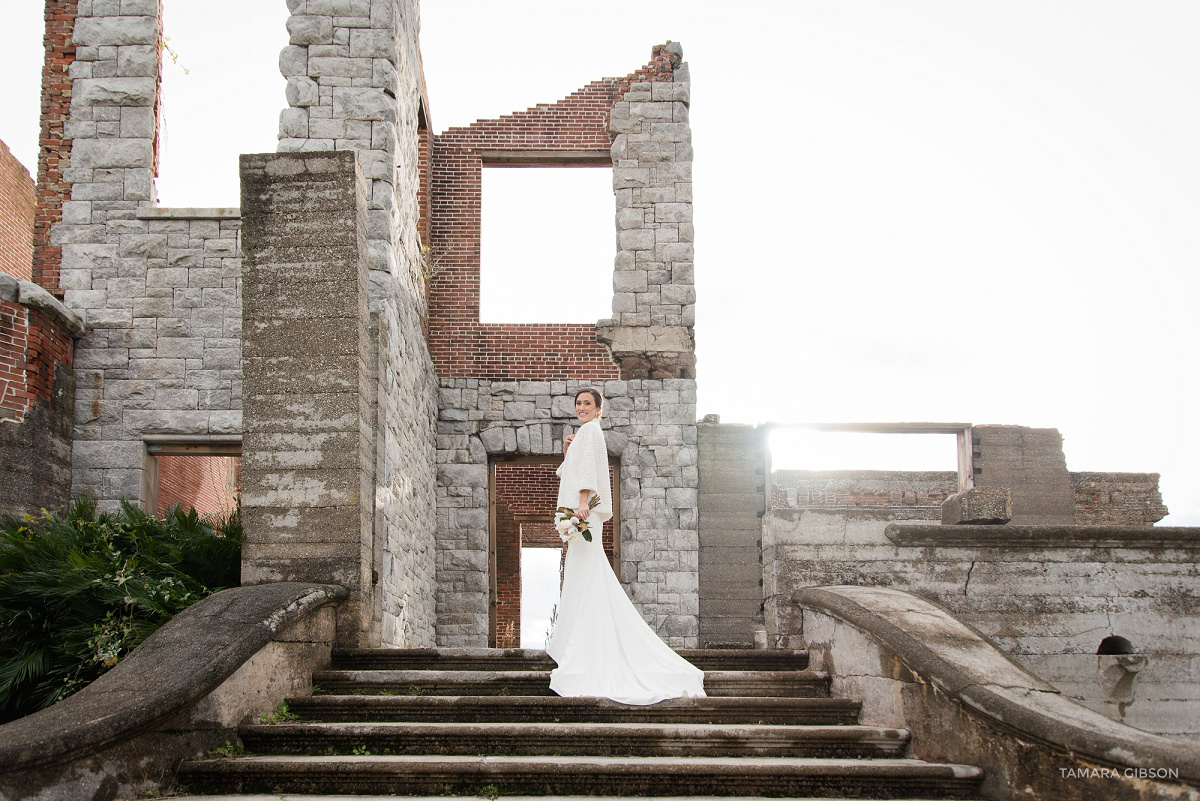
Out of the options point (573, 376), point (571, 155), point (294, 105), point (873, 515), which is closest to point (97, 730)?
point (873, 515)

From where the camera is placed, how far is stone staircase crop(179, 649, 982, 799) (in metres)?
4.67

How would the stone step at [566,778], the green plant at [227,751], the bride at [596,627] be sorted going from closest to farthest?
the stone step at [566,778]
the green plant at [227,751]
the bride at [596,627]

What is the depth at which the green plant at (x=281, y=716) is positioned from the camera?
5.35 metres

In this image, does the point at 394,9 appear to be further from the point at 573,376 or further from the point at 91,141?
the point at 573,376

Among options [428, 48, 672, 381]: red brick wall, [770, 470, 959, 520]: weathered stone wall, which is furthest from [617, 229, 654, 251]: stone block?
[770, 470, 959, 520]: weathered stone wall

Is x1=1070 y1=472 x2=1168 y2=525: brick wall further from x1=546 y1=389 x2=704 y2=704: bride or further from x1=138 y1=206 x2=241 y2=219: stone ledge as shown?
x1=138 y1=206 x2=241 y2=219: stone ledge

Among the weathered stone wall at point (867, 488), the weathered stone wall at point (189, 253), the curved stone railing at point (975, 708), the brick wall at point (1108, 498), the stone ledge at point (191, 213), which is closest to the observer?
the curved stone railing at point (975, 708)

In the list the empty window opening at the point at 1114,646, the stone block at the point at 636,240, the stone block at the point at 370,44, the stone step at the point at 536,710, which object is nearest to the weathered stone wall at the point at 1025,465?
the stone block at the point at 636,240

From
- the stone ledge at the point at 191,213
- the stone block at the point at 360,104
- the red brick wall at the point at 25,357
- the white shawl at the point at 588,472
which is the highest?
the stone block at the point at 360,104

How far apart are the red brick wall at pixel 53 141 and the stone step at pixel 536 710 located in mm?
7372

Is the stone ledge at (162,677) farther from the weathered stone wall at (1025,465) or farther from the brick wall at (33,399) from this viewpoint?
the weathered stone wall at (1025,465)

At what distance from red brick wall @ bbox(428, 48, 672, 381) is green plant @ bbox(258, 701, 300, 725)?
24.9 feet

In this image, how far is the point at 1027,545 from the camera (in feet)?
22.8

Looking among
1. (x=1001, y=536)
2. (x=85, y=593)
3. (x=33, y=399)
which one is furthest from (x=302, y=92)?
(x=1001, y=536)
